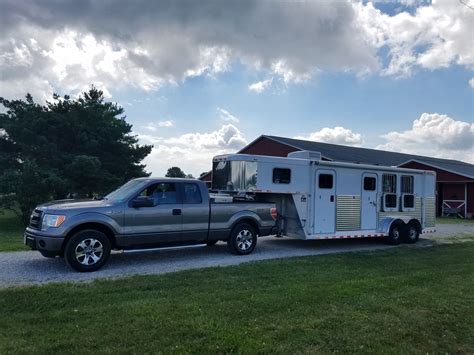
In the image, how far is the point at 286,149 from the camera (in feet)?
112

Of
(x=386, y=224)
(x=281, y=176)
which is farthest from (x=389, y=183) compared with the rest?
(x=281, y=176)

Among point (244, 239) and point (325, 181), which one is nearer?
point (244, 239)

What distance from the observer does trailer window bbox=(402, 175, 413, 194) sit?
13.6 metres

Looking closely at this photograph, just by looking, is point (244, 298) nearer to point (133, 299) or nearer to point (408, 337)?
point (133, 299)

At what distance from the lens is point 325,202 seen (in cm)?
1177

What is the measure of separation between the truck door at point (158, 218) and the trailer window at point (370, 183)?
602 cm

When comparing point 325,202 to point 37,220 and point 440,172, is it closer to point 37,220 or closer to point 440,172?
point 37,220

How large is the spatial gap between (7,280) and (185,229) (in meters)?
3.64

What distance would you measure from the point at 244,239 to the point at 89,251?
3.85 meters

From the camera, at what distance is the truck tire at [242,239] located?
408 inches

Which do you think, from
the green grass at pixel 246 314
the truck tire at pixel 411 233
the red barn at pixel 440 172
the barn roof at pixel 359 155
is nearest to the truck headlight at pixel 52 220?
the green grass at pixel 246 314

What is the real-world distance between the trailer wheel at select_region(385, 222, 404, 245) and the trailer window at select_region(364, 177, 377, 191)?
1392 millimetres

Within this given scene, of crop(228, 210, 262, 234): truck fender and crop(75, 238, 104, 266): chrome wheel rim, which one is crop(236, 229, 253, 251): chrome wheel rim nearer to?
crop(228, 210, 262, 234): truck fender

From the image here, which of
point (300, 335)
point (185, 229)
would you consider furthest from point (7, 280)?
point (300, 335)
